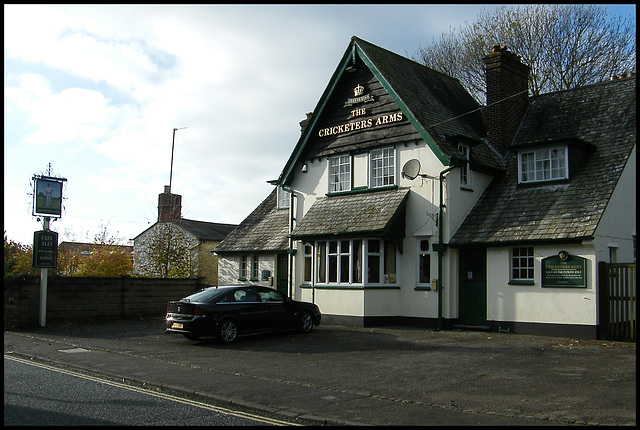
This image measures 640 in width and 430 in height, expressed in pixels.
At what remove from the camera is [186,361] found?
13.4m

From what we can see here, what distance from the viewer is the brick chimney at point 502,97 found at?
21.8 meters

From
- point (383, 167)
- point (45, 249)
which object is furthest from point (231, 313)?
point (45, 249)

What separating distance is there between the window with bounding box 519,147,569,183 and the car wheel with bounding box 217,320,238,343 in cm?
1027

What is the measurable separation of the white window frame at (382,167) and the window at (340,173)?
1046 millimetres

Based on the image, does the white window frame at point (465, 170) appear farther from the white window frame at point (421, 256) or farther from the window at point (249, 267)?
the window at point (249, 267)

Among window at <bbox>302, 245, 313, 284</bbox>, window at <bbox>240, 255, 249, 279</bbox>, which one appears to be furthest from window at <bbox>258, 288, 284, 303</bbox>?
window at <bbox>240, 255, 249, 279</bbox>

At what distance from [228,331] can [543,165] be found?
11.0m

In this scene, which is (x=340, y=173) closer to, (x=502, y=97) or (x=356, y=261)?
(x=356, y=261)

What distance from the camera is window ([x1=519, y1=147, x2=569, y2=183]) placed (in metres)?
18.8

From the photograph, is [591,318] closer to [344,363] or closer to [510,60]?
[344,363]

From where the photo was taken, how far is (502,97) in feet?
71.4

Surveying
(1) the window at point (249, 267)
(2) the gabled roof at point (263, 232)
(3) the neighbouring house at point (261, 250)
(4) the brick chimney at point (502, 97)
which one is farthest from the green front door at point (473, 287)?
(1) the window at point (249, 267)

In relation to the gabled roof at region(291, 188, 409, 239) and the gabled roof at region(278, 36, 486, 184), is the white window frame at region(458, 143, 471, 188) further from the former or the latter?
the gabled roof at region(291, 188, 409, 239)

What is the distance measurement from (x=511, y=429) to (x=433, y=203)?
1255 centimetres
